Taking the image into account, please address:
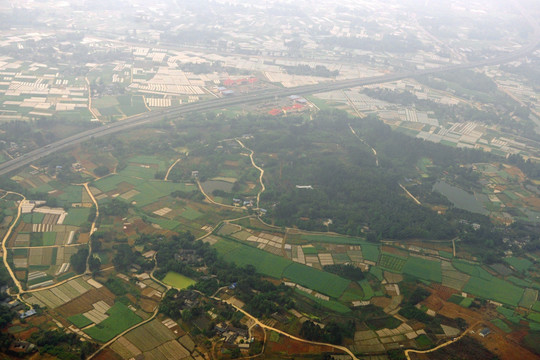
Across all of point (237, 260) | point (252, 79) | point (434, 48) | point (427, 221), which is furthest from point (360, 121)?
point (434, 48)

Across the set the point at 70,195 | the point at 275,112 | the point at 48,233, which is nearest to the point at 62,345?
the point at 48,233

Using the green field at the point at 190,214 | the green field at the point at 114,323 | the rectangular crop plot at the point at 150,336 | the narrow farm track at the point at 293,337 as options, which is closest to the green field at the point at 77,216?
the green field at the point at 190,214

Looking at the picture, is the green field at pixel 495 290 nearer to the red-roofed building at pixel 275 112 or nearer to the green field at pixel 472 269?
the green field at pixel 472 269

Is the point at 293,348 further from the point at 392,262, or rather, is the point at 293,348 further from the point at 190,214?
the point at 190,214

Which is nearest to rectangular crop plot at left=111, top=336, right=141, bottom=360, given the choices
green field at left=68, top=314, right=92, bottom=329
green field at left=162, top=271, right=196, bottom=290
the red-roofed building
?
green field at left=68, top=314, right=92, bottom=329

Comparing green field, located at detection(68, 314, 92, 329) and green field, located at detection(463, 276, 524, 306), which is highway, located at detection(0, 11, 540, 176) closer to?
green field, located at detection(68, 314, 92, 329)

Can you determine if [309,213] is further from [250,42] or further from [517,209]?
[250,42]

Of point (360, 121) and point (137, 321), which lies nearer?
point (137, 321)
